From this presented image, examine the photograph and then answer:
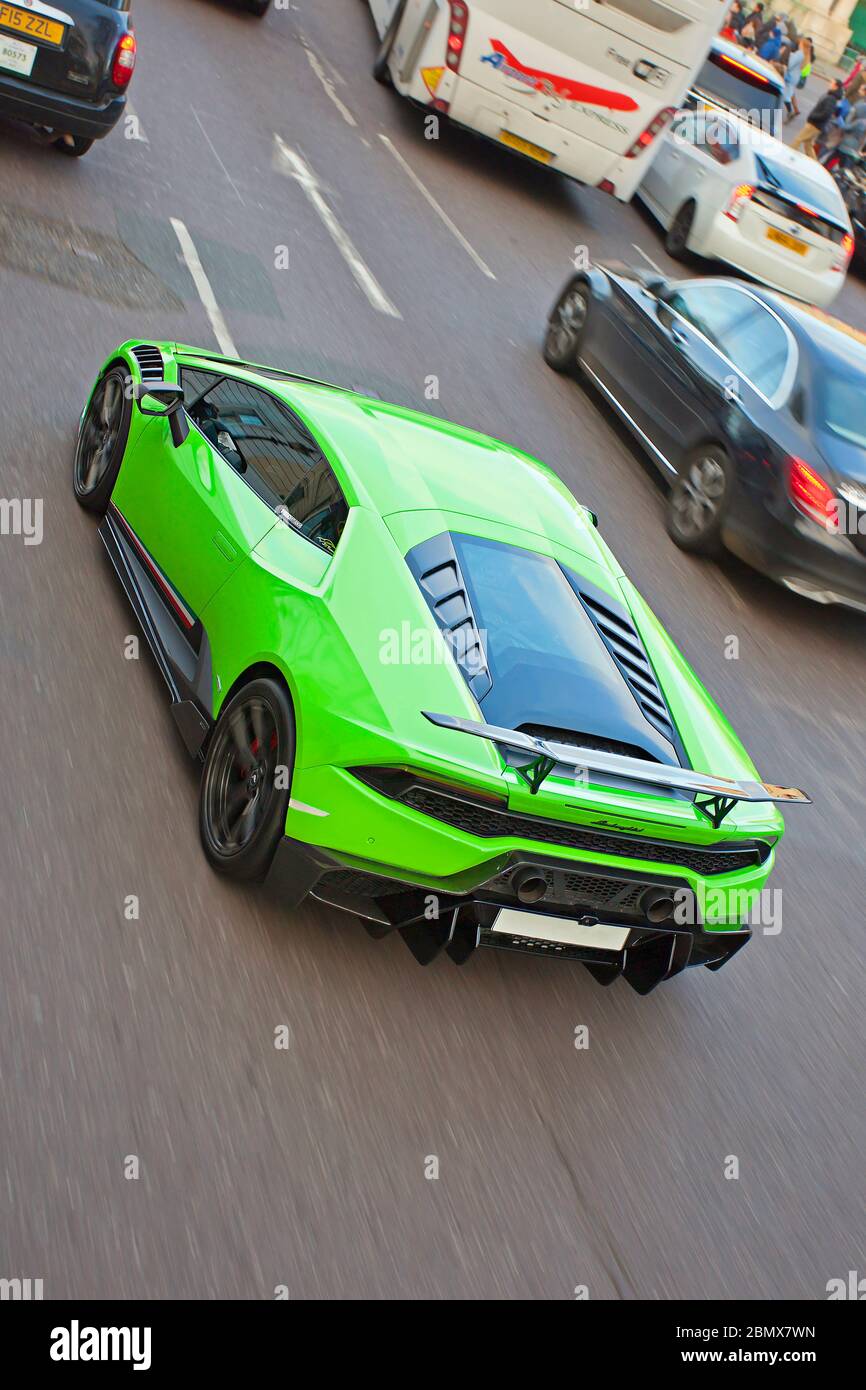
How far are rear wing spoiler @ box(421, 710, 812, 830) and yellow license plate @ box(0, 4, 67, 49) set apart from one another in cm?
769

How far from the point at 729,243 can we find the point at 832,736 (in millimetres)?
9688

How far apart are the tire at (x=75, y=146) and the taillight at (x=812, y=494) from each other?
6.02m

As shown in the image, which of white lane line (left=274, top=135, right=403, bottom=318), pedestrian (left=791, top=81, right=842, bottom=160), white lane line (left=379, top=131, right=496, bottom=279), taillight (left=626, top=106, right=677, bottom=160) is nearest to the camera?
white lane line (left=274, top=135, right=403, bottom=318)

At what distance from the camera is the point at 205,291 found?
390 inches

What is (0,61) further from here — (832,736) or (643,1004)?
(643,1004)

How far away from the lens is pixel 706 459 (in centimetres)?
959

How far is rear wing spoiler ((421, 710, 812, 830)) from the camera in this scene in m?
4.03

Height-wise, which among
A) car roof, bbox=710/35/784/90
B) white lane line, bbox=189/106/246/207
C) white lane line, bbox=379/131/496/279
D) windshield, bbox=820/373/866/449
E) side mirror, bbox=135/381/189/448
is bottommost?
white lane line, bbox=189/106/246/207

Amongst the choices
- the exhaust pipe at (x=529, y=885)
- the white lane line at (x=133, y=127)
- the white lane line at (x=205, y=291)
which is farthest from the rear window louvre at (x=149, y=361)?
the white lane line at (x=133, y=127)

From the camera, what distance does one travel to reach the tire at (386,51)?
1635cm

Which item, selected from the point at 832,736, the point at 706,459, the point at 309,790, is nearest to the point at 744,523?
the point at 706,459

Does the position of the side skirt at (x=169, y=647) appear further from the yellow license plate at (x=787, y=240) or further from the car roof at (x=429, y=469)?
the yellow license plate at (x=787, y=240)

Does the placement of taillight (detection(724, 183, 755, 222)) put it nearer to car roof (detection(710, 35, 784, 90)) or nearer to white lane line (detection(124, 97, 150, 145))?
car roof (detection(710, 35, 784, 90))

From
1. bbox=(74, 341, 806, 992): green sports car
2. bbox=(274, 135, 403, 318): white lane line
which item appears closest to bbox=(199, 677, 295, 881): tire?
bbox=(74, 341, 806, 992): green sports car
